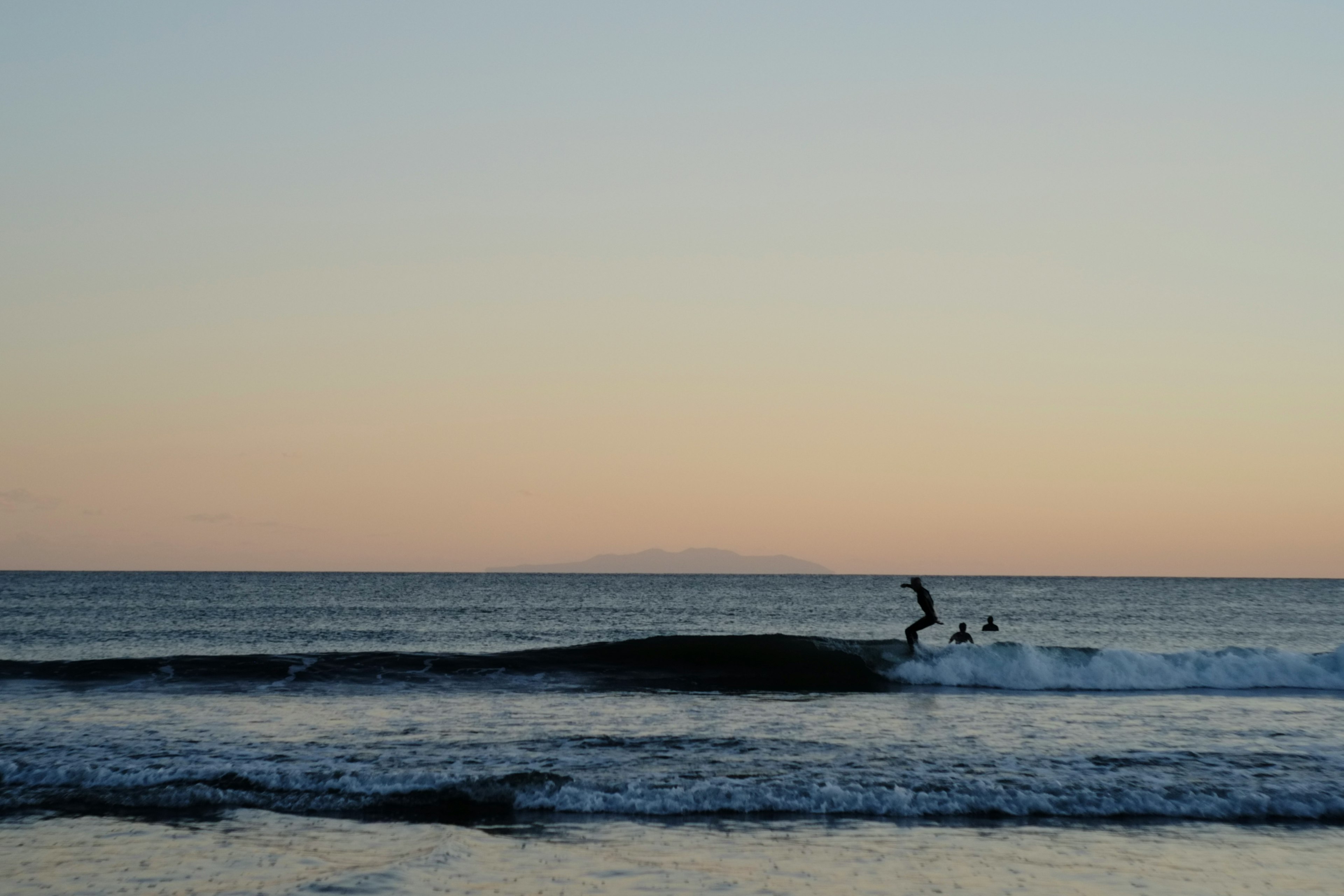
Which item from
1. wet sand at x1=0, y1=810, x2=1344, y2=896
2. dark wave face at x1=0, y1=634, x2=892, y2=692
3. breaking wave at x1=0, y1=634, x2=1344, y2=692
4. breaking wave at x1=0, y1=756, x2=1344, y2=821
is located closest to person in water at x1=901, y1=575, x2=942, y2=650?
breaking wave at x1=0, y1=634, x2=1344, y2=692

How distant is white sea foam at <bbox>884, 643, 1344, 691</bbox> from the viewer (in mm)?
23375

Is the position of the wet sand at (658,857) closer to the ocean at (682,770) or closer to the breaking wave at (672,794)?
the ocean at (682,770)

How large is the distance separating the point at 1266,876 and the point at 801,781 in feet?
16.7

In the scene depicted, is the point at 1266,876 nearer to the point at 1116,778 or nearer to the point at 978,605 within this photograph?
the point at 1116,778

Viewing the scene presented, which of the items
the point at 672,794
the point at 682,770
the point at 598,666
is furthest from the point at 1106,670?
the point at 672,794

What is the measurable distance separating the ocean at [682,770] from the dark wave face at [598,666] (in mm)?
112

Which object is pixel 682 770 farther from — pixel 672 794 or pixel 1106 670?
pixel 1106 670

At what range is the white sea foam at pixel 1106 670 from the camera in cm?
2338

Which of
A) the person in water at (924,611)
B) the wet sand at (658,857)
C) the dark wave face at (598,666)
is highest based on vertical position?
the person in water at (924,611)

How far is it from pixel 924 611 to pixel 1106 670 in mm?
4708

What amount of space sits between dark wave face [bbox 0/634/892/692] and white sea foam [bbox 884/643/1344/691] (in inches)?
62.1

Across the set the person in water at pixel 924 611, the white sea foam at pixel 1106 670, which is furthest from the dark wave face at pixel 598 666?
the white sea foam at pixel 1106 670

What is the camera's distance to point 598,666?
24844 mm

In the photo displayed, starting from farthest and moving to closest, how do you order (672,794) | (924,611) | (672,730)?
(924,611) < (672,730) < (672,794)
